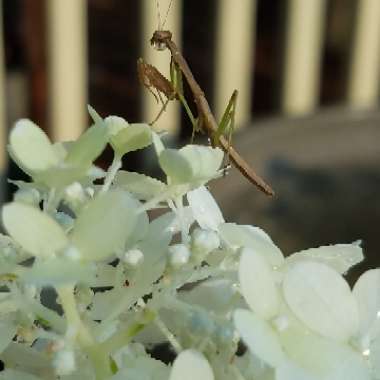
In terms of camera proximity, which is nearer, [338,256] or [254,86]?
[338,256]

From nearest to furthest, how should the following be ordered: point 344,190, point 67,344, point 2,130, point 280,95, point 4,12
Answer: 1. point 67,344
2. point 344,190
3. point 2,130
4. point 4,12
5. point 280,95

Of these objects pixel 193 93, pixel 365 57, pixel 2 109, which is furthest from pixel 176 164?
pixel 365 57

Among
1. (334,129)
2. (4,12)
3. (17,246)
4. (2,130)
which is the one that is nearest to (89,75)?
(4,12)

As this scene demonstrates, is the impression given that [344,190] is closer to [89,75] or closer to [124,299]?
[89,75]

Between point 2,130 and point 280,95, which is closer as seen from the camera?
point 2,130

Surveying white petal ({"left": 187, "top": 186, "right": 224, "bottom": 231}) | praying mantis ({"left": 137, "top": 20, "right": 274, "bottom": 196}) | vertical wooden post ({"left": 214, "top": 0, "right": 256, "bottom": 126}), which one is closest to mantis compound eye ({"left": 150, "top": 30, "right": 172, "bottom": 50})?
praying mantis ({"left": 137, "top": 20, "right": 274, "bottom": 196})

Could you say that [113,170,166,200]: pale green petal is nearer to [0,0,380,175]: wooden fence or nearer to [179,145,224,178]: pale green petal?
[179,145,224,178]: pale green petal

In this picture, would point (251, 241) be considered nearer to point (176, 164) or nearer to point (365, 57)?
point (176, 164)
